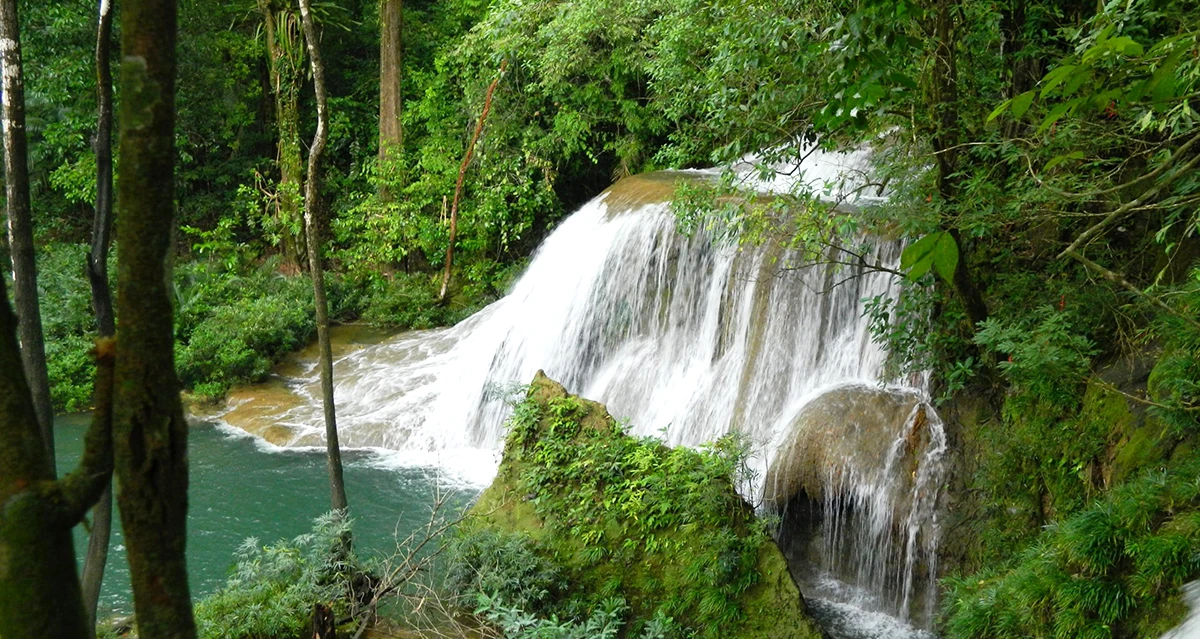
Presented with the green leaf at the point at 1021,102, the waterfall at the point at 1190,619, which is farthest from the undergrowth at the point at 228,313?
the green leaf at the point at 1021,102

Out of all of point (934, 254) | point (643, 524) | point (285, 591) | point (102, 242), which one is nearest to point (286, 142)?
point (285, 591)

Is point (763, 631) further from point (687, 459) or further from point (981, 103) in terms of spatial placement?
point (981, 103)

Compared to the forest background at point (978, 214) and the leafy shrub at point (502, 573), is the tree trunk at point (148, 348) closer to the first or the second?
the forest background at point (978, 214)

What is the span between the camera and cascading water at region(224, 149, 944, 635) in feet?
25.3

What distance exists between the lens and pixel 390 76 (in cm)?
1507

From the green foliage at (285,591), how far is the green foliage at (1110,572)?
381 centimetres

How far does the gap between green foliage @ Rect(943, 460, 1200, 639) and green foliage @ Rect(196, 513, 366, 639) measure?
3806mm

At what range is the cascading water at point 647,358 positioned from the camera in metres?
7.73

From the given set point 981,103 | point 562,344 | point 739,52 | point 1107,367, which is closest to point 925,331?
point 1107,367

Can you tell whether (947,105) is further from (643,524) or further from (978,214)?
(643,524)

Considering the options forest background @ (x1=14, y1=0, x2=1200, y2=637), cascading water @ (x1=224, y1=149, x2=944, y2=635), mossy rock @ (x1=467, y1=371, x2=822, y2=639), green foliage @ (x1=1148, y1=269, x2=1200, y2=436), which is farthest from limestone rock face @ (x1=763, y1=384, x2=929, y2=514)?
green foliage @ (x1=1148, y1=269, x2=1200, y2=436)

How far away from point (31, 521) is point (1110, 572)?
468cm

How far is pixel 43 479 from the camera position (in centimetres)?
Result: 168

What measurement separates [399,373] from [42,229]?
7965mm
